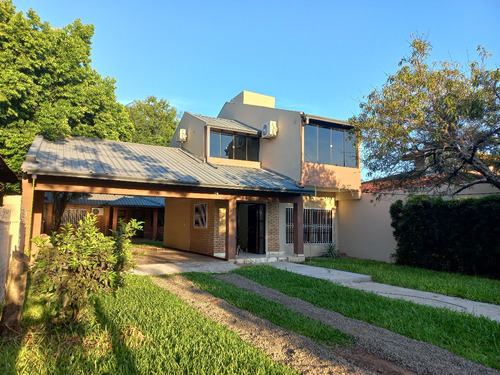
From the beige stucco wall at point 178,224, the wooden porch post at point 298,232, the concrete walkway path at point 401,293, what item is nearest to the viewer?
the concrete walkway path at point 401,293

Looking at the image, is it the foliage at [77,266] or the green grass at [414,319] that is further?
the green grass at [414,319]

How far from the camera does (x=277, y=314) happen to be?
5727mm

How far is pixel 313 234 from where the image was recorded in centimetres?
1577

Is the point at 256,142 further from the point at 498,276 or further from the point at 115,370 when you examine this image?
the point at 115,370

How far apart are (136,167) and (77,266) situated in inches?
295

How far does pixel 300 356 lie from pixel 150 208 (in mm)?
22867

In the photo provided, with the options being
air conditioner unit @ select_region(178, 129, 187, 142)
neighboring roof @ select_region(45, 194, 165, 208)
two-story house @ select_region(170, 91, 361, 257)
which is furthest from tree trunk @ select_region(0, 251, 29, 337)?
neighboring roof @ select_region(45, 194, 165, 208)

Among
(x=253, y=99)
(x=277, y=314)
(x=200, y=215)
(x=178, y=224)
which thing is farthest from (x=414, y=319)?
(x=253, y=99)

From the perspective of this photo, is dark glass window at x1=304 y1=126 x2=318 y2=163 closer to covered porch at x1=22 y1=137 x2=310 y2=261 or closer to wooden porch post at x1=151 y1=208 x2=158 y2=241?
covered porch at x1=22 y1=137 x2=310 y2=261

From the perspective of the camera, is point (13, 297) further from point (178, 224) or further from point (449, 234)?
point (178, 224)

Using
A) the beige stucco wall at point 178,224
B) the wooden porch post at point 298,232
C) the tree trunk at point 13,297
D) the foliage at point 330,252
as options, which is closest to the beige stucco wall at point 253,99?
the beige stucco wall at point 178,224

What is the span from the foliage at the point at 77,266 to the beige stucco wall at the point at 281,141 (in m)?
10.1

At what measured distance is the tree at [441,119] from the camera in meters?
9.38

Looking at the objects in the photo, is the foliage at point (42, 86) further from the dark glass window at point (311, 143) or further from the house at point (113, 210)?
the dark glass window at point (311, 143)
